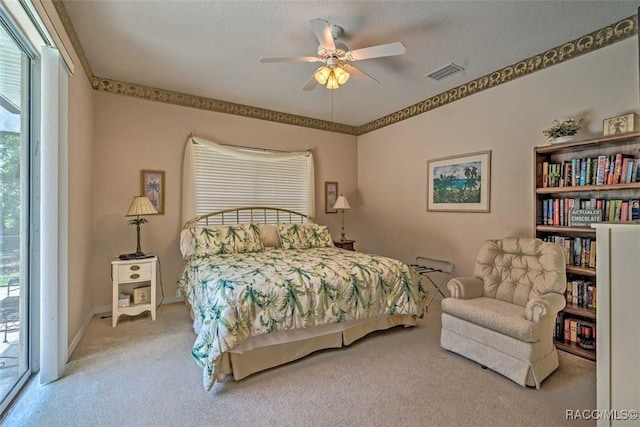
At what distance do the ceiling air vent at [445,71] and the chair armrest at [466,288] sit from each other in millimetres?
2259

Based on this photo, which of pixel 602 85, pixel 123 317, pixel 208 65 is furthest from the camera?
pixel 123 317

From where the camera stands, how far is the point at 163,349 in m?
2.71

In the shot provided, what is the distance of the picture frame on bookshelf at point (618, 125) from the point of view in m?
2.43

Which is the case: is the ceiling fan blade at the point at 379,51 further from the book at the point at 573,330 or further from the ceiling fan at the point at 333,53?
the book at the point at 573,330

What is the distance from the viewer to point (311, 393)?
2.08 meters

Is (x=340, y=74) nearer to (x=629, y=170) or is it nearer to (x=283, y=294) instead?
(x=283, y=294)

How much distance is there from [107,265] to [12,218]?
6.20 ft

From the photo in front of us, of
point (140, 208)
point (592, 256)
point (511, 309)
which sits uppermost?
point (140, 208)

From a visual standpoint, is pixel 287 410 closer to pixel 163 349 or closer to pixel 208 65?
pixel 163 349

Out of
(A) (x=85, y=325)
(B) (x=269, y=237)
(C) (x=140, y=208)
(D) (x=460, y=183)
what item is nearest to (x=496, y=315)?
(D) (x=460, y=183)

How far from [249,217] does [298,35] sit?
2.71 m

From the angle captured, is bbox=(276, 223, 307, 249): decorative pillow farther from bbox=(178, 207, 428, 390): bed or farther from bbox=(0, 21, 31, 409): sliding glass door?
bbox=(0, 21, 31, 409): sliding glass door

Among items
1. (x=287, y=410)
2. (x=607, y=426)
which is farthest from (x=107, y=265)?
(x=607, y=426)

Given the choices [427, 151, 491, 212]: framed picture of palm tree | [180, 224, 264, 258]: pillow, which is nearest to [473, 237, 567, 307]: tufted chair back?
[427, 151, 491, 212]: framed picture of palm tree
